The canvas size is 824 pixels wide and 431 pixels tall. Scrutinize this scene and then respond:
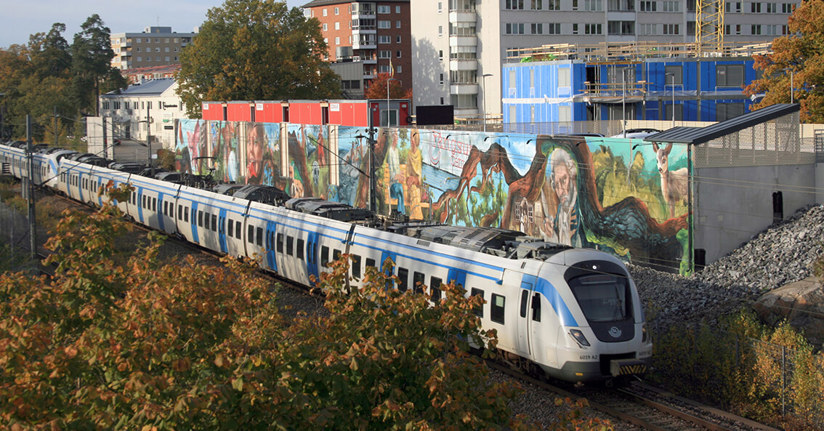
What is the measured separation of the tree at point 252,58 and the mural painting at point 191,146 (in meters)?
4.04

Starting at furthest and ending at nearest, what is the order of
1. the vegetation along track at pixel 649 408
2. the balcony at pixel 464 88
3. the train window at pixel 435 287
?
the balcony at pixel 464 88 → the train window at pixel 435 287 → the vegetation along track at pixel 649 408

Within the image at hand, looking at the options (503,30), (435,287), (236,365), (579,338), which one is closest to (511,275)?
(579,338)

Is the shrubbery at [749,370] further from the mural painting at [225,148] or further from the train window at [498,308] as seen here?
the mural painting at [225,148]

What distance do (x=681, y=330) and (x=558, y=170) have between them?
10857 mm

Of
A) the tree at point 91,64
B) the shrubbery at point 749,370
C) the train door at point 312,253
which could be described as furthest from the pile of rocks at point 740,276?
the tree at point 91,64

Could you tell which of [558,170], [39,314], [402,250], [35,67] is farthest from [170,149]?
[39,314]

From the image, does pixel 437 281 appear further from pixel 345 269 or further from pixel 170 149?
pixel 170 149

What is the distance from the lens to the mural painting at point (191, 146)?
6081cm

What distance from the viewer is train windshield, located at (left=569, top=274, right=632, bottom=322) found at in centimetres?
1489

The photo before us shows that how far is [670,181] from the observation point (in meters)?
24.3

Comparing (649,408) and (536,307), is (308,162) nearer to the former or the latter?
(536,307)

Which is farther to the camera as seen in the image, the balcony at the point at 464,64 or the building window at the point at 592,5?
the balcony at the point at 464,64

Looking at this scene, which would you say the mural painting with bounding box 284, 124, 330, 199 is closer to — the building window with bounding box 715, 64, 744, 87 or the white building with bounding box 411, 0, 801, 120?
the white building with bounding box 411, 0, 801, 120

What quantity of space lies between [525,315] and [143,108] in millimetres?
86154
